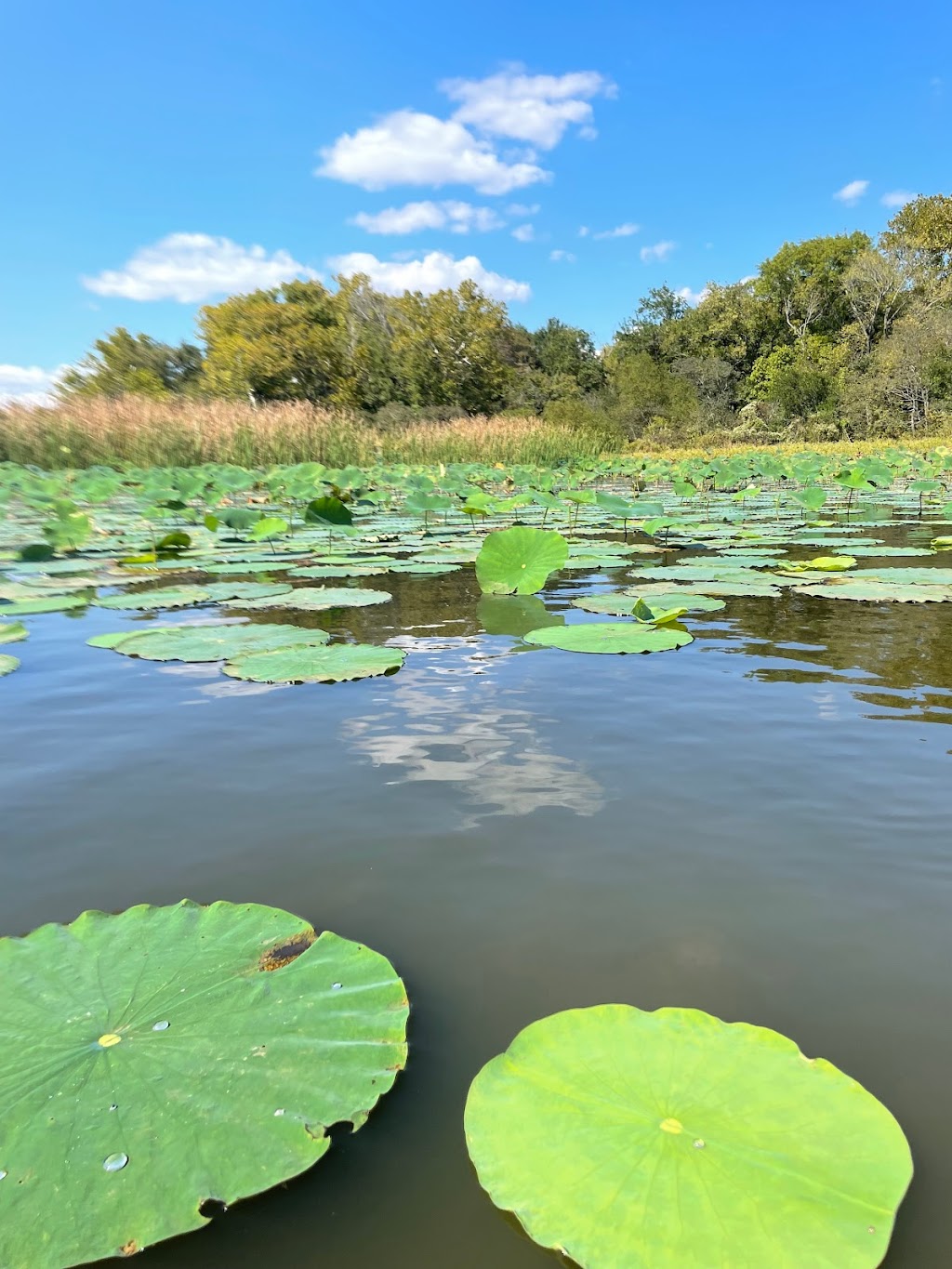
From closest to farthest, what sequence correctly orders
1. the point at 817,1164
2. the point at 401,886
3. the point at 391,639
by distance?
the point at 817,1164, the point at 401,886, the point at 391,639

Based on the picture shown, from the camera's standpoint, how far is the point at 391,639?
9.07 ft

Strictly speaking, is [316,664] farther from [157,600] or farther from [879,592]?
[879,592]

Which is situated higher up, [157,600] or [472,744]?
[157,600]

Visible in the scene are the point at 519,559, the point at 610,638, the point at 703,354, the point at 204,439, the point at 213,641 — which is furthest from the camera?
the point at 703,354

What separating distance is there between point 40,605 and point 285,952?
3032 mm

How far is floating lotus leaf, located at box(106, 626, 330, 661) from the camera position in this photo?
240 cm

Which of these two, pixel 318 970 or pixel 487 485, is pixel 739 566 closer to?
pixel 318 970

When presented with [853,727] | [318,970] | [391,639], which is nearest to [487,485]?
[391,639]

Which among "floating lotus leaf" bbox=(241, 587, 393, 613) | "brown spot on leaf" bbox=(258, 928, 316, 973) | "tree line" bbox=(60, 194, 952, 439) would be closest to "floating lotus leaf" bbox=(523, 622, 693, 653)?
"floating lotus leaf" bbox=(241, 587, 393, 613)

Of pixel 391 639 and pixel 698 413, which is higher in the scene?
pixel 698 413

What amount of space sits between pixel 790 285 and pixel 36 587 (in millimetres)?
33574

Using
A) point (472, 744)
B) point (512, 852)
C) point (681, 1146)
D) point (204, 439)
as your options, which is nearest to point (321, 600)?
point (472, 744)

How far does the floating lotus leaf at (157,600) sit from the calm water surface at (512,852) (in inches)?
43.5

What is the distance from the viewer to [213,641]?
257cm
